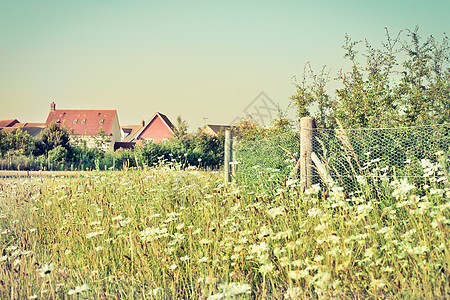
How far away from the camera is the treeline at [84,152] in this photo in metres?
25.0

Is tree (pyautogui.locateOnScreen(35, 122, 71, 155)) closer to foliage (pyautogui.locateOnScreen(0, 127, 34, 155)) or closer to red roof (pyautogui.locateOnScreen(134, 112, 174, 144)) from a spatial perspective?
foliage (pyautogui.locateOnScreen(0, 127, 34, 155))

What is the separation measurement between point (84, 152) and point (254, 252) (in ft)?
102

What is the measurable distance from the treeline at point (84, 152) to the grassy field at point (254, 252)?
1825 cm

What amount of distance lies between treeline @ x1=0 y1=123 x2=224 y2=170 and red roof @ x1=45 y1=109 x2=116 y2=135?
19.6 metres

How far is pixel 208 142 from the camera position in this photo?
3052 cm

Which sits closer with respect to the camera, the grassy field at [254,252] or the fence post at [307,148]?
the grassy field at [254,252]

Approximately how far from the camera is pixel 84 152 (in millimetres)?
31906

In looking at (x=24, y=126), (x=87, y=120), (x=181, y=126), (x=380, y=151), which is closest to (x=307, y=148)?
(x=380, y=151)

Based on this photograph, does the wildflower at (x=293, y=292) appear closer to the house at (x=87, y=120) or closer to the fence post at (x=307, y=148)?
the fence post at (x=307, y=148)

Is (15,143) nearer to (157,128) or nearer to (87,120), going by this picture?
(157,128)

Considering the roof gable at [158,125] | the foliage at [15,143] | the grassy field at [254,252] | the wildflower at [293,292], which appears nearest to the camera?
→ the wildflower at [293,292]

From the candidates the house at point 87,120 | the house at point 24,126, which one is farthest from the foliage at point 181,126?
the house at point 24,126

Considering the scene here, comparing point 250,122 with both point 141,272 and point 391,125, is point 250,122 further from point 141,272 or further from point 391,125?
point 141,272

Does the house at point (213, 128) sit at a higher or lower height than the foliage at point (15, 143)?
higher
